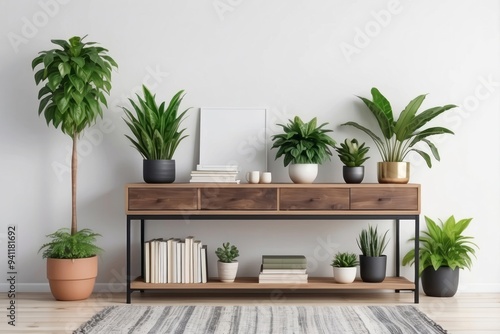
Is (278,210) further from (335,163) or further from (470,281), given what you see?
(470,281)

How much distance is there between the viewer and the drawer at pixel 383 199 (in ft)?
14.1

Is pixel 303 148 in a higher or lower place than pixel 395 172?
higher

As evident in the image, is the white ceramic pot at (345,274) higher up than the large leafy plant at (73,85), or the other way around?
the large leafy plant at (73,85)

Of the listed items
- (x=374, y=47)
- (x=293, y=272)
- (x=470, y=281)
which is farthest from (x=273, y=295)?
(x=374, y=47)

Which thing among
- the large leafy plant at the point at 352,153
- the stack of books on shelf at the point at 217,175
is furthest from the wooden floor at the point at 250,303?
the large leafy plant at the point at 352,153

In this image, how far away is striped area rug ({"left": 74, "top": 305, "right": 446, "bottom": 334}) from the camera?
3607 mm

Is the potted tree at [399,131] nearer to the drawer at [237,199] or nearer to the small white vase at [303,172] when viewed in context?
the small white vase at [303,172]

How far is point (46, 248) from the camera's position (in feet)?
15.8

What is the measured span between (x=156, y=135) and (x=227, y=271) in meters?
1.00

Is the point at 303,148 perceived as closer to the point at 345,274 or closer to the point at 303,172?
the point at 303,172

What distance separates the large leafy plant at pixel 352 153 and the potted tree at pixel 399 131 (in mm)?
127

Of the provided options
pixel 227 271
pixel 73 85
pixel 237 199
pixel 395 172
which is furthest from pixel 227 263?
pixel 73 85

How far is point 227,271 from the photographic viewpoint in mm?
4414

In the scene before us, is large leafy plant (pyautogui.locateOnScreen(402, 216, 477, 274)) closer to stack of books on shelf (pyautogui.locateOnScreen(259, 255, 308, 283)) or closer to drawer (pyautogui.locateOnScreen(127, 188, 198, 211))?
stack of books on shelf (pyautogui.locateOnScreen(259, 255, 308, 283))
